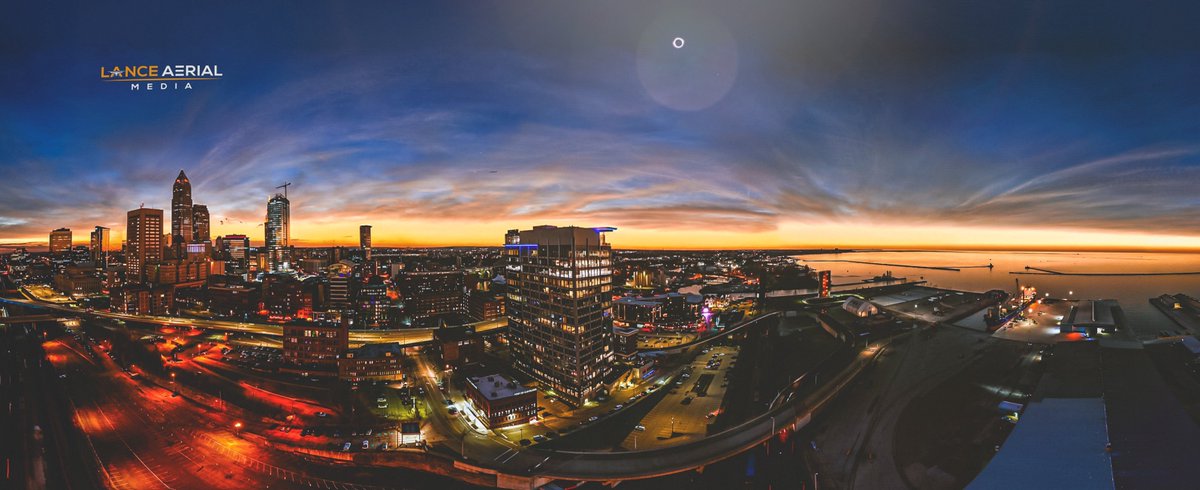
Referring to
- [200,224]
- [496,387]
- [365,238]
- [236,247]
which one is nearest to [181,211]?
[200,224]

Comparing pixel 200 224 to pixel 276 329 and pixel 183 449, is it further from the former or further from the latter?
pixel 183 449

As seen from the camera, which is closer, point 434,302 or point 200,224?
point 434,302

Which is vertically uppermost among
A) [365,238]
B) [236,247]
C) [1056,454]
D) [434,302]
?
[365,238]

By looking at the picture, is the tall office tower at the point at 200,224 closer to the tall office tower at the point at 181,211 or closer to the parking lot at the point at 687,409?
the tall office tower at the point at 181,211

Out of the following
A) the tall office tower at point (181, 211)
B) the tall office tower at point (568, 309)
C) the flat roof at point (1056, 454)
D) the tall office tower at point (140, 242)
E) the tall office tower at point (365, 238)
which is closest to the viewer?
the flat roof at point (1056, 454)

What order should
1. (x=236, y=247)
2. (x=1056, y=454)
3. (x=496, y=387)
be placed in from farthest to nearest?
(x=236, y=247) → (x=496, y=387) → (x=1056, y=454)

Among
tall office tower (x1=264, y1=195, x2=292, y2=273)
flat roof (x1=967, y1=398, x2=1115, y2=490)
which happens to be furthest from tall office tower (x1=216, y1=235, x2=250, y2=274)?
flat roof (x1=967, y1=398, x2=1115, y2=490)

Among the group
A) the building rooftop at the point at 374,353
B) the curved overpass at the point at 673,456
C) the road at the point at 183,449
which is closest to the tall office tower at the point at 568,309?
the curved overpass at the point at 673,456
